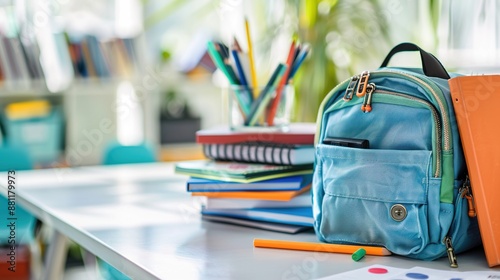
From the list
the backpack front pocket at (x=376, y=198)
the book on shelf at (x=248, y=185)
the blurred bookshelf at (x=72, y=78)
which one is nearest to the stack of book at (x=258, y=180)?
the book on shelf at (x=248, y=185)

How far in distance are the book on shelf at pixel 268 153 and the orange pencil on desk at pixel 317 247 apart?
0.23 meters

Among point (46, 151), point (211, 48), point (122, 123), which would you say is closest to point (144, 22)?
point (122, 123)

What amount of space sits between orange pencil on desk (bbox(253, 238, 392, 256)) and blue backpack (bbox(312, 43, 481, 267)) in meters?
0.01

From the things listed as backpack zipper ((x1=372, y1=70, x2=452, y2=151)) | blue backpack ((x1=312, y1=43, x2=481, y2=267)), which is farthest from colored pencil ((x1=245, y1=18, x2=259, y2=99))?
backpack zipper ((x1=372, y1=70, x2=452, y2=151))

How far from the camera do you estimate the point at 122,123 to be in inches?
154

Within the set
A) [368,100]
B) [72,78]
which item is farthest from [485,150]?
[72,78]

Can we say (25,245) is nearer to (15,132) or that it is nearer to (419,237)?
(15,132)

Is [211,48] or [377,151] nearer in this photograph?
[377,151]

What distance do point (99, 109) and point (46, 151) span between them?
14.9 inches

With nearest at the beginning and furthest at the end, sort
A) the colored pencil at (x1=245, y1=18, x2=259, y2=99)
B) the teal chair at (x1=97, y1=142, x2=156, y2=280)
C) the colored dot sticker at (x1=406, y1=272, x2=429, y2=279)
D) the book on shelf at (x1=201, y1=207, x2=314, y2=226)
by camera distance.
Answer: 1. the colored dot sticker at (x1=406, y1=272, x2=429, y2=279)
2. the book on shelf at (x1=201, y1=207, x2=314, y2=226)
3. the colored pencil at (x1=245, y1=18, x2=259, y2=99)
4. the teal chair at (x1=97, y1=142, x2=156, y2=280)

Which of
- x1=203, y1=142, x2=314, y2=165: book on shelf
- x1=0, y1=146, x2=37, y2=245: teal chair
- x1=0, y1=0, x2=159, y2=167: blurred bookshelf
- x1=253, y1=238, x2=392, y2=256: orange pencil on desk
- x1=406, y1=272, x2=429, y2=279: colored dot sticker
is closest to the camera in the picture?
x1=406, y1=272, x2=429, y2=279: colored dot sticker

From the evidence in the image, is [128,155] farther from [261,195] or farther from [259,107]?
[261,195]

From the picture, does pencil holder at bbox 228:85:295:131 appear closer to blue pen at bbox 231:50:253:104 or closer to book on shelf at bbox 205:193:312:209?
blue pen at bbox 231:50:253:104

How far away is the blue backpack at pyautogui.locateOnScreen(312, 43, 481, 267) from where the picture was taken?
2.86 ft
